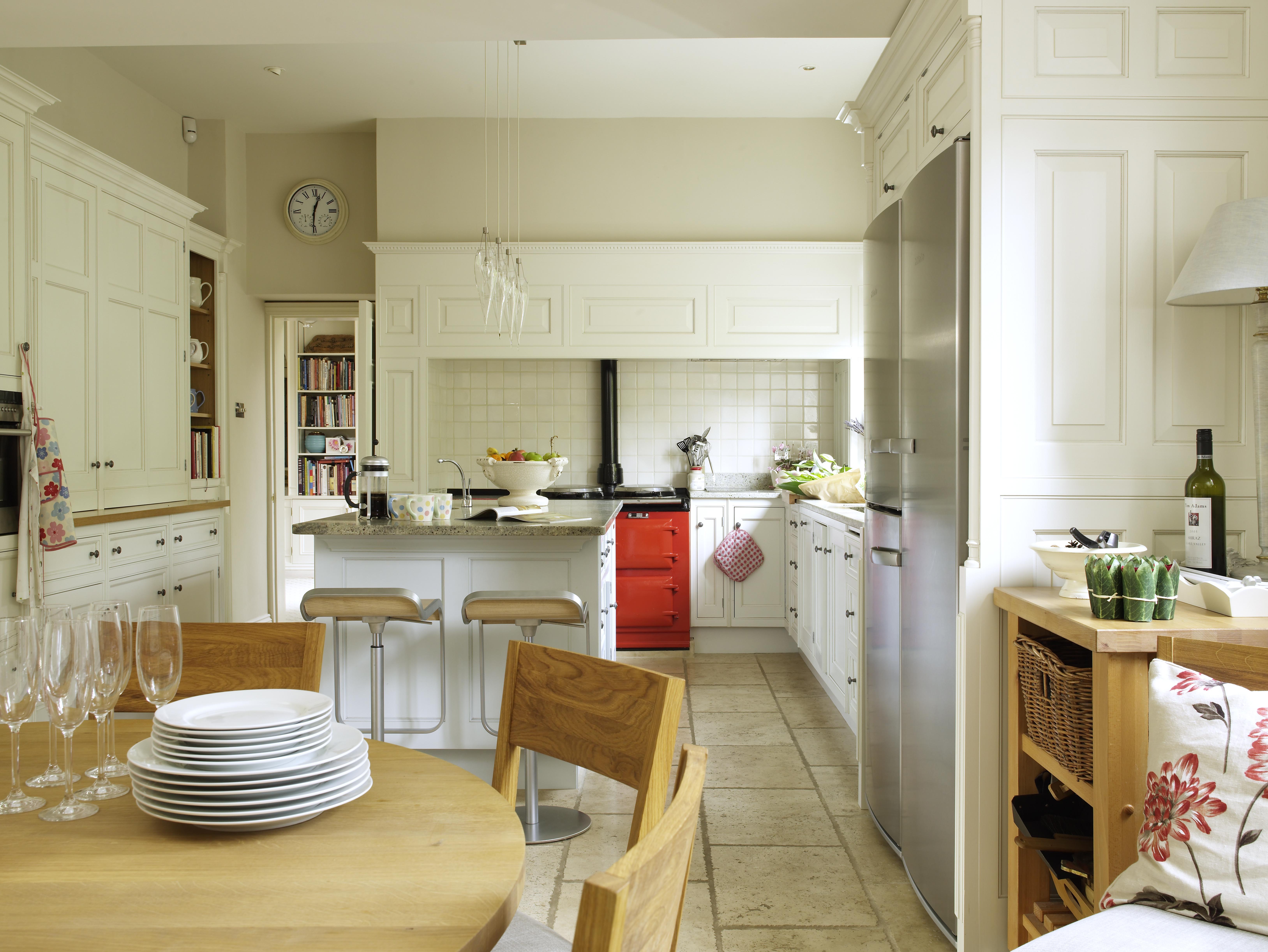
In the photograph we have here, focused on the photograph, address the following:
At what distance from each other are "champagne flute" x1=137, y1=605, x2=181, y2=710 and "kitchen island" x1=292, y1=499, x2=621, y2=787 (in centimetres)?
202

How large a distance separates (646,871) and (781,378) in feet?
17.2

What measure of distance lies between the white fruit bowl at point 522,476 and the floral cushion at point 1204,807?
7.58 ft

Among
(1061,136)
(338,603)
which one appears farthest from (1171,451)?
(338,603)

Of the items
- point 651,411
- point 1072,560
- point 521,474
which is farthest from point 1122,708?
point 651,411

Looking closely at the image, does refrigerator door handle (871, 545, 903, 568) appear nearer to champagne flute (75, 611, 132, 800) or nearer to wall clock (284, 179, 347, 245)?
champagne flute (75, 611, 132, 800)

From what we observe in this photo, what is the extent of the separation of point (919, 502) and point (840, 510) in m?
1.59

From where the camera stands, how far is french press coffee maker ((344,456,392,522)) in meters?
3.15

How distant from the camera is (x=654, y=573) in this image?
16.8ft

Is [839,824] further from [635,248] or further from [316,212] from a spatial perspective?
[316,212]

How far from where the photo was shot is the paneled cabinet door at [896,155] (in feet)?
7.99

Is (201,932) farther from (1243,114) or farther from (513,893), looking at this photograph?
(1243,114)

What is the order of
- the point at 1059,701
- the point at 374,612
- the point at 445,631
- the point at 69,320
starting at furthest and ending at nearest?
the point at 69,320, the point at 445,631, the point at 374,612, the point at 1059,701

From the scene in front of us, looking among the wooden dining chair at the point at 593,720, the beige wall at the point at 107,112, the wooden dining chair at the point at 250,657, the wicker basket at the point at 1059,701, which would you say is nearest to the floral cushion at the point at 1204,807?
the wicker basket at the point at 1059,701

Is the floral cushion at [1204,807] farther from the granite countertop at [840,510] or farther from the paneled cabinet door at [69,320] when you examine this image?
the paneled cabinet door at [69,320]
